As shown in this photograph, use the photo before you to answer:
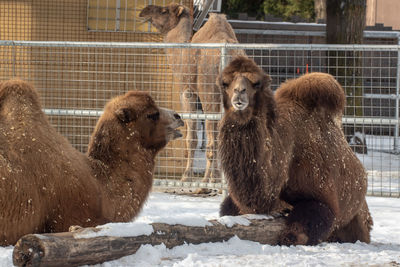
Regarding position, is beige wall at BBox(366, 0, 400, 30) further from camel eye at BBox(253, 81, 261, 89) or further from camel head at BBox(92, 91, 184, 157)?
camel head at BBox(92, 91, 184, 157)

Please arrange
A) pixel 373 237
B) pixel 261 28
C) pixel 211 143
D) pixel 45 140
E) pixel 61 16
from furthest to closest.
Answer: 1. pixel 261 28
2. pixel 61 16
3. pixel 211 143
4. pixel 373 237
5. pixel 45 140

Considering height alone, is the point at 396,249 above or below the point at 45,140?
below

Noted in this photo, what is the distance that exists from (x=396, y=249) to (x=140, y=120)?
7.10 feet

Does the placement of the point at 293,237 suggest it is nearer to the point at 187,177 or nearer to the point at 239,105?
A: the point at 239,105

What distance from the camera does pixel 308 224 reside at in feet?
15.3

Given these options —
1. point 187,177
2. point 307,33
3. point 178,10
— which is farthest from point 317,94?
point 307,33

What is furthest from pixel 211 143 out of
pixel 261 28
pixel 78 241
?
pixel 261 28

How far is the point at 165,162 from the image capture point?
9516 mm

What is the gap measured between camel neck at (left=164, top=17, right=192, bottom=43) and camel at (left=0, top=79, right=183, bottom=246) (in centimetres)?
554

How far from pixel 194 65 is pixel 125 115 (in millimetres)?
4765

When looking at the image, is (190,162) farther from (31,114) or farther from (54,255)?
(54,255)

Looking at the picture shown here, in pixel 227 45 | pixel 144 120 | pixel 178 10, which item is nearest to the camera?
pixel 144 120

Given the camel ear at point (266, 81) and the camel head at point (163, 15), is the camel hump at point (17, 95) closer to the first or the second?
the camel ear at point (266, 81)

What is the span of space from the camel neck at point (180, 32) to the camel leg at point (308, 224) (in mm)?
5949
